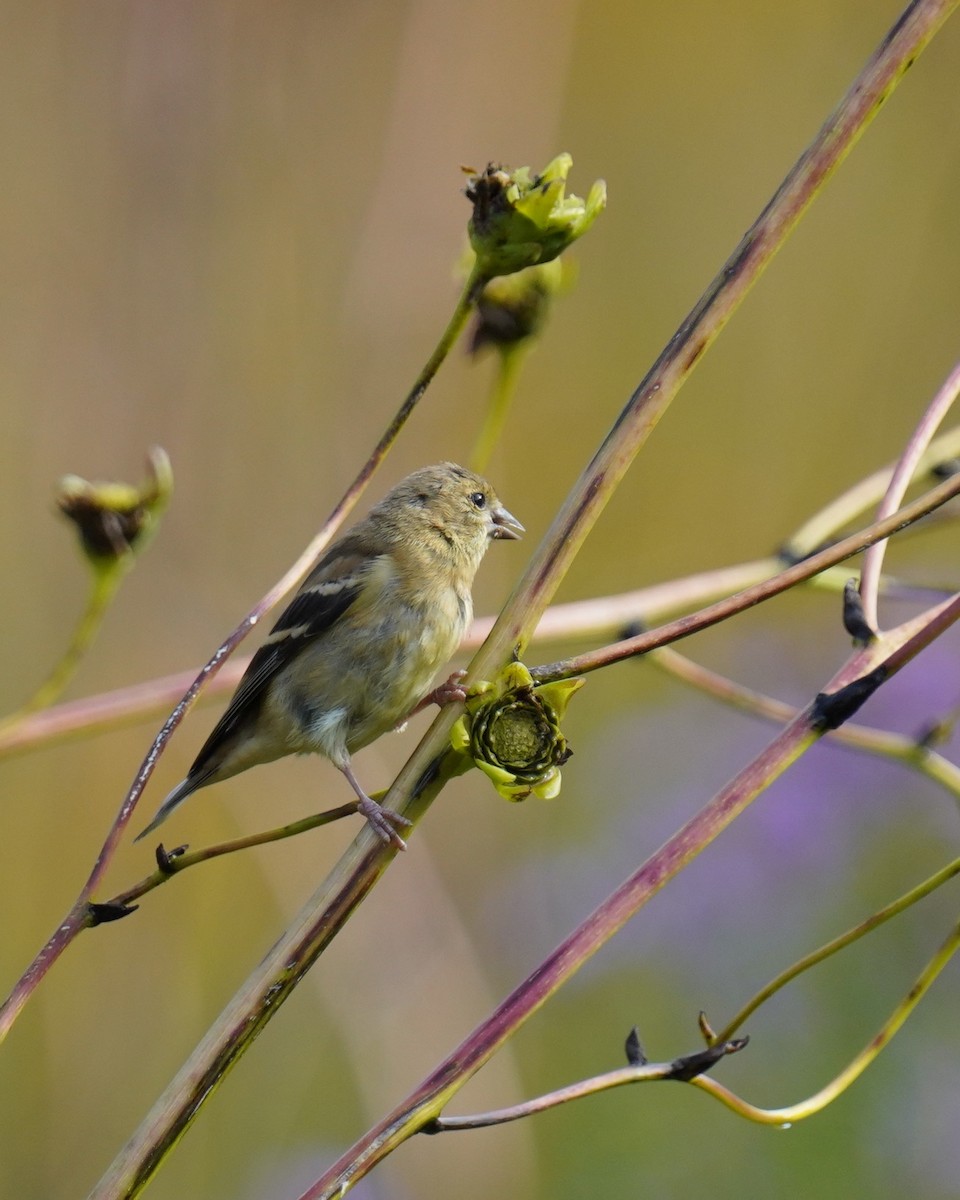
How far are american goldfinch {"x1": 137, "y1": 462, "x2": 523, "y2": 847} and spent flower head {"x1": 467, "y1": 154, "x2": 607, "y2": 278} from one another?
40.8 inches

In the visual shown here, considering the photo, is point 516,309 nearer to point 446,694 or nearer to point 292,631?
point 446,694

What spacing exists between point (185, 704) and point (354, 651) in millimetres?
1396

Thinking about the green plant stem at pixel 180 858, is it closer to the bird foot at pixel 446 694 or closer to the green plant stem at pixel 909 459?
the bird foot at pixel 446 694

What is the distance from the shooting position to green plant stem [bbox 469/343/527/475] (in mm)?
1723

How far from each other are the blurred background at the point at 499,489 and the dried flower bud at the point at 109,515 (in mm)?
1126

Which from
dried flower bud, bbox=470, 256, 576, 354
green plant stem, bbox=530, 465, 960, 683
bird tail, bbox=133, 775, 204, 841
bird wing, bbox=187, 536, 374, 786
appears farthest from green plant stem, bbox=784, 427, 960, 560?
bird tail, bbox=133, 775, 204, 841

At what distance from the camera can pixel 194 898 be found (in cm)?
346

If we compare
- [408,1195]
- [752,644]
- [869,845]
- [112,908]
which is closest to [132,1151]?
[112,908]

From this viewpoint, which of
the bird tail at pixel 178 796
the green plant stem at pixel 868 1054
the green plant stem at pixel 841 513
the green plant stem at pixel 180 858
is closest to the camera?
the green plant stem at pixel 180 858

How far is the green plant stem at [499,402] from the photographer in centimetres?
172

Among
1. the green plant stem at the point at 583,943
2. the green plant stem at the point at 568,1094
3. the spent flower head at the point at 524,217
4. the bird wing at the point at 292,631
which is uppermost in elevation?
the bird wing at the point at 292,631

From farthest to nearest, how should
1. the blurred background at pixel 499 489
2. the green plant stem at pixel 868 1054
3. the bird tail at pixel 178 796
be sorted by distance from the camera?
the blurred background at pixel 499 489, the bird tail at pixel 178 796, the green plant stem at pixel 868 1054

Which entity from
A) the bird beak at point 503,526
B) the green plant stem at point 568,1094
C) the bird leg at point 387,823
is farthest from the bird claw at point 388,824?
the bird beak at point 503,526

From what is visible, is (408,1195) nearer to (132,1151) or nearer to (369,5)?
(132,1151)
